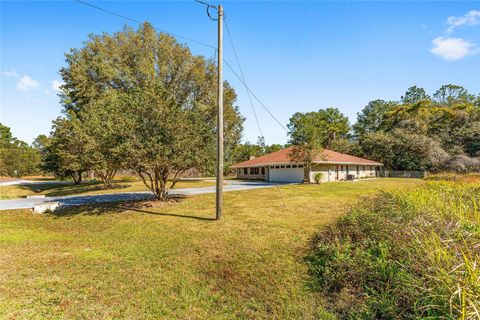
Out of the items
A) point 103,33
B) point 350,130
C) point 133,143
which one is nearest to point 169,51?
point 103,33

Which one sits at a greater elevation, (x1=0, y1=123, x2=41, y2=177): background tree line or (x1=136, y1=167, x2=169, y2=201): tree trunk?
(x1=0, y1=123, x2=41, y2=177): background tree line

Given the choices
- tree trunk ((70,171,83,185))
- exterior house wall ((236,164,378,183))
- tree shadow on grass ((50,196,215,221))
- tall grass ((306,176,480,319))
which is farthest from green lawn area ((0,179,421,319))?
exterior house wall ((236,164,378,183))

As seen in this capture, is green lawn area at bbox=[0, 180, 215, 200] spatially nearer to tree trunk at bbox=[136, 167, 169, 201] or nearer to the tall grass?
tree trunk at bbox=[136, 167, 169, 201]

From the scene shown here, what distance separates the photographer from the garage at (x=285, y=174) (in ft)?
87.7

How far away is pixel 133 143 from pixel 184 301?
7.88m

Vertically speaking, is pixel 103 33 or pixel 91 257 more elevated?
pixel 103 33

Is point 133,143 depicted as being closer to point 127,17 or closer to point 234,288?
point 127,17

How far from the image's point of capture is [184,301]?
3664 mm

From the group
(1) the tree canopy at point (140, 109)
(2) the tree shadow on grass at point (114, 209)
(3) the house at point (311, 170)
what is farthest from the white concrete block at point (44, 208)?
(3) the house at point (311, 170)

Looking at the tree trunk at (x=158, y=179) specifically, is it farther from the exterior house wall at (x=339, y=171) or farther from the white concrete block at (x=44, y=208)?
the exterior house wall at (x=339, y=171)

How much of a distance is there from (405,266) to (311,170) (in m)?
22.9

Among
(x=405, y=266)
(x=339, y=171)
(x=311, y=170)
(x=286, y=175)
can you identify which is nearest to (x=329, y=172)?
(x=339, y=171)

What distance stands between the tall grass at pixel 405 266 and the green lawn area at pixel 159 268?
507 millimetres

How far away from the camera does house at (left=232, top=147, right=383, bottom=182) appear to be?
26.1 metres
